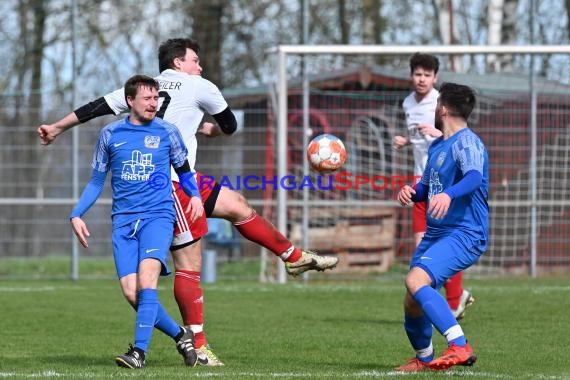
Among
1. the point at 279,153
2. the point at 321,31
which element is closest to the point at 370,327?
the point at 279,153

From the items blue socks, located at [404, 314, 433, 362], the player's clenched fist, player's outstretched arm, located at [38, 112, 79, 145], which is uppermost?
player's outstretched arm, located at [38, 112, 79, 145]

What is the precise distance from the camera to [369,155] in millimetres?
17016

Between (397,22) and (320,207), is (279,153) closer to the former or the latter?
(320,207)

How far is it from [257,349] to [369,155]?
866 cm

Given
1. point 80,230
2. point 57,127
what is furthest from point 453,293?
point 80,230

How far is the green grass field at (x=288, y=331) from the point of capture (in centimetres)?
→ 718

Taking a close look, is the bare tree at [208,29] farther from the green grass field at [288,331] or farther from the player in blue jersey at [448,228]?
the player in blue jersey at [448,228]

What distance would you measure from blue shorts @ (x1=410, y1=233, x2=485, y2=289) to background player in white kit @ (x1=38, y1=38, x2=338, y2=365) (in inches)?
56.7

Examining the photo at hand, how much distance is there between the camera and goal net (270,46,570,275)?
16.5 meters

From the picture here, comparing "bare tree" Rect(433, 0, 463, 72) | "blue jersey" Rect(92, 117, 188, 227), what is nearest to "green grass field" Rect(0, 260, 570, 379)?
"blue jersey" Rect(92, 117, 188, 227)

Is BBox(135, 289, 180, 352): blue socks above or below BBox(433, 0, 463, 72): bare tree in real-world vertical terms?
below

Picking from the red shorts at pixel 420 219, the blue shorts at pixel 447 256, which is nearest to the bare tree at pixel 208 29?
the red shorts at pixel 420 219

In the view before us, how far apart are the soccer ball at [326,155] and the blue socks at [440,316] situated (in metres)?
2.45

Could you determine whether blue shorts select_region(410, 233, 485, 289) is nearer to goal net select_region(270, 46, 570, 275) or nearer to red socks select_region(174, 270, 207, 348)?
red socks select_region(174, 270, 207, 348)
